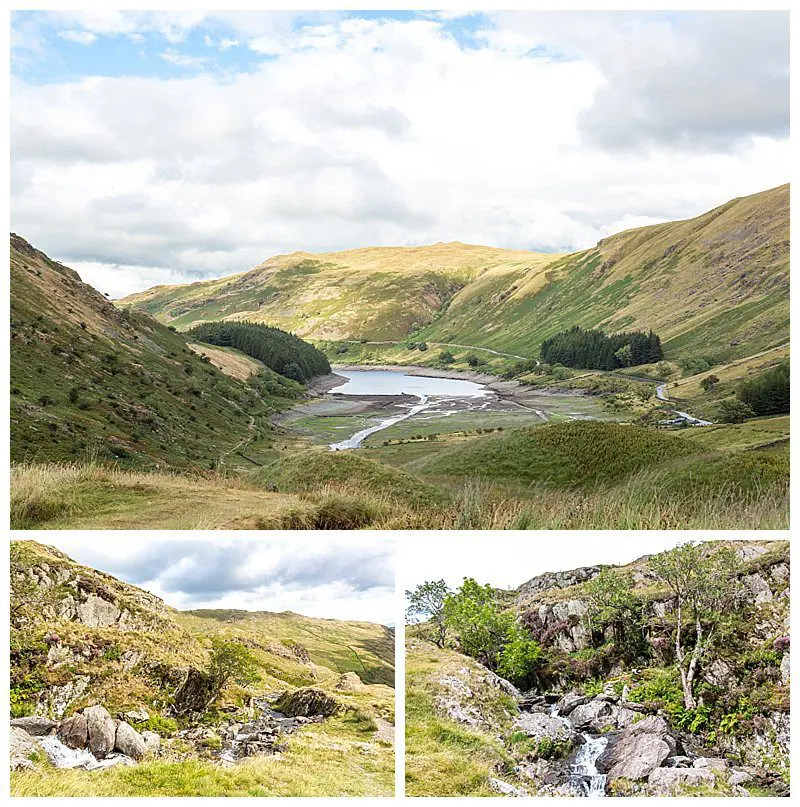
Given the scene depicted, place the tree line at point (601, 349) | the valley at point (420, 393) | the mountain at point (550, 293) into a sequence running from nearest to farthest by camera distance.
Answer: the valley at point (420, 393)
the tree line at point (601, 349)
the mountain at point (550, 293)

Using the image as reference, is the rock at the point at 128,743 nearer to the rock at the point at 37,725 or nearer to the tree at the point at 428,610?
the rock at the point at 37,725

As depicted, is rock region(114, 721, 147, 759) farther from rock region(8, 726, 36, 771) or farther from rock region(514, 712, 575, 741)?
rock region(514, 712, 575, 741)

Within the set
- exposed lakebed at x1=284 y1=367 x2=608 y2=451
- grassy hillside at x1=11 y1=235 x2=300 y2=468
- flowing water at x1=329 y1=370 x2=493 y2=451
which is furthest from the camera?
flowing water at x1=329 y1=370 x2=493 y2=451

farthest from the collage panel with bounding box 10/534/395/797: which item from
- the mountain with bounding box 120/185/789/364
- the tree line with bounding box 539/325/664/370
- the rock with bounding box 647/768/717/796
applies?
the tree line with bounding box 539/325/664/370

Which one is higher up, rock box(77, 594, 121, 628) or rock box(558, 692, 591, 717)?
rock box(77, 594, 121, 628)

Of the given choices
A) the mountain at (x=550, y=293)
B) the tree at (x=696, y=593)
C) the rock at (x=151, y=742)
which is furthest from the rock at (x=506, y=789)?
the mountain at (x=550, y=293)

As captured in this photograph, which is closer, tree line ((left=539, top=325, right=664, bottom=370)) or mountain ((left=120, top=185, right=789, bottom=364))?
tree line ((left=539, top=325, right=664, bottom=370))

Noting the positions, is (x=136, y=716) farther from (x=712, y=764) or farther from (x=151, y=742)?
(x=712, y=764)
